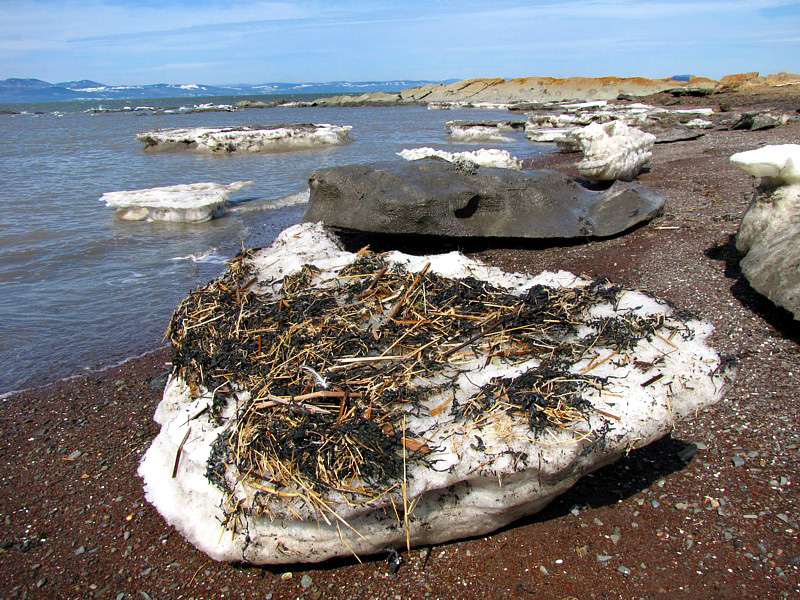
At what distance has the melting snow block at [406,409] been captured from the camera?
2.46 metres

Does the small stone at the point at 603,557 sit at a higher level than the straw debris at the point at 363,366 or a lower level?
lower

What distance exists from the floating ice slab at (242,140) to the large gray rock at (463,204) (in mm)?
18749

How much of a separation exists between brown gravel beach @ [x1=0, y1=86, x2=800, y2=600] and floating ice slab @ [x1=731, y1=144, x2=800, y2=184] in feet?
4.85

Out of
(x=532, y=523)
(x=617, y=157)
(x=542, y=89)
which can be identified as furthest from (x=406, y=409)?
(x=542, y=89)

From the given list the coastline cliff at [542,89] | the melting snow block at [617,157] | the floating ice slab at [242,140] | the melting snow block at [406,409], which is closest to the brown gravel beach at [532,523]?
the melting snow block at [406,409]

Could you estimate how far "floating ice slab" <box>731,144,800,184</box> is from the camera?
5316mm

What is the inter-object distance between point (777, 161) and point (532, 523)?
474cm

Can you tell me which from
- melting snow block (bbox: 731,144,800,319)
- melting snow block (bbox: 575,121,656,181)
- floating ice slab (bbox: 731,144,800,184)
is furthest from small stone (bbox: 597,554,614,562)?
melting snow block (bbox: 575,121,656,181)

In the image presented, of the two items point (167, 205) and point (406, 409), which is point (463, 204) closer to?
point (406, 409)

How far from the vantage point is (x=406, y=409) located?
2656 millimetres

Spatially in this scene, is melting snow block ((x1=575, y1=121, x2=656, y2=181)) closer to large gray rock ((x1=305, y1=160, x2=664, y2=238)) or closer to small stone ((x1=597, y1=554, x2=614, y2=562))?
large gray rock ((x1=305, y1=160, x2=664, y2=238))

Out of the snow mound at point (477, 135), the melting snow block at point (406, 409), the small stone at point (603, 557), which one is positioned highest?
the melting snow block at point (406, 409)

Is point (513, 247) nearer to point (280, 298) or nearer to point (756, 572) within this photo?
point (280, 298)

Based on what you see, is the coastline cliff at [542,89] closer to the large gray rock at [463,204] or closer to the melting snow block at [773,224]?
the large gray rock at [463,204]
